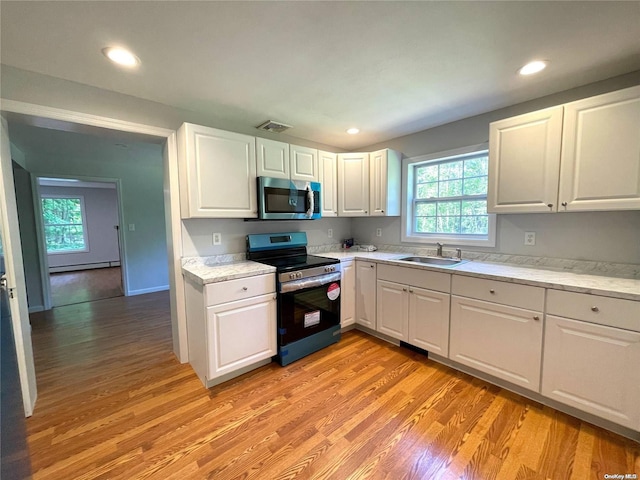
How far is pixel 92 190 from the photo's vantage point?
7.32 metres

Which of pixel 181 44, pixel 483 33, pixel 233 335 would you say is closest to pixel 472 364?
pixel 233 335

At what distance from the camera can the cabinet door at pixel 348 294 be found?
115 inches

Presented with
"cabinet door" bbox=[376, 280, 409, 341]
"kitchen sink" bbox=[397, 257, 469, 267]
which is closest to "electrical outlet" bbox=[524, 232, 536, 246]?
"kitchen sink" bbox=[397, 257, 469, 267]

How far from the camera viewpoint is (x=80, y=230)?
7258 millimetres

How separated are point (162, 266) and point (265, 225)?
3.33 meters

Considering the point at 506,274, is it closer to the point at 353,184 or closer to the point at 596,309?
the point at 596,309

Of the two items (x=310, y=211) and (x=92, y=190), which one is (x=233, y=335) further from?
(x=92, y=190)

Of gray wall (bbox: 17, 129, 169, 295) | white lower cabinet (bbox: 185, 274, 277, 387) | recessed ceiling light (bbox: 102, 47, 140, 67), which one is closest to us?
recessed ceiling light (bbox: 102, 47, 140, 67)

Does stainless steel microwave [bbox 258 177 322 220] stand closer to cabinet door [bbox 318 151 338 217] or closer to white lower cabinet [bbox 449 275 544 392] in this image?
cabinet door [bbox 318 151 338 217]

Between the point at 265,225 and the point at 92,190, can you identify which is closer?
the point at 265,225

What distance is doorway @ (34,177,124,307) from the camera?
6.75 meters

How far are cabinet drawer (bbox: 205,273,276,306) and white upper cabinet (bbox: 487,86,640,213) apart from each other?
2.03m

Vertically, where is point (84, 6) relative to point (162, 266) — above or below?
above

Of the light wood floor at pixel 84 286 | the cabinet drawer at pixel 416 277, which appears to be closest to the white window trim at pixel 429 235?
the cabinet drawer at pixel 416 277
